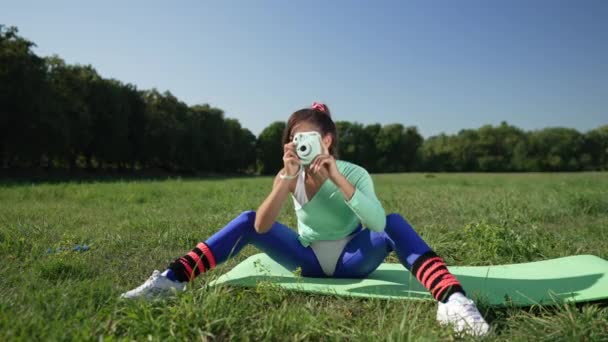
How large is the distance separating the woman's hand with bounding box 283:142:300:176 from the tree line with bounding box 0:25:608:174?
2.51 feet

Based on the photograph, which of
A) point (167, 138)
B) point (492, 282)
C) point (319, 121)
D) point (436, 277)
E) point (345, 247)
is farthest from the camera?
point (167, 138)

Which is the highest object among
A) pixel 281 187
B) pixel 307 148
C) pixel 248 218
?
pixel 307 148

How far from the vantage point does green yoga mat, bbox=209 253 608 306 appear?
110 inches

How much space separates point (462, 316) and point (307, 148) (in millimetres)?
1303

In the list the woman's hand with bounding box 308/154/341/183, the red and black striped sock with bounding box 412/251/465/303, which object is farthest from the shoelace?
the woman's hand with bounding box 308/154/341/183

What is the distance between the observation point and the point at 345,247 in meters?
3.05

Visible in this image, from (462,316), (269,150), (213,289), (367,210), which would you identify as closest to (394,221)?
(367,210)

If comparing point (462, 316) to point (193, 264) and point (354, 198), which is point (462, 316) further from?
point (193, 264)

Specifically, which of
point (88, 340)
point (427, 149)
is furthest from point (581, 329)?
point (427, 149)

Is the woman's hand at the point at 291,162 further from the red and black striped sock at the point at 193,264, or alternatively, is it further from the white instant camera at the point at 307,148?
the red and black striped sock at the point at 193,264

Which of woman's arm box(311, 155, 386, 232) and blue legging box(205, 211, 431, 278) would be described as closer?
woman's arm box(311, 155, 386, 232)

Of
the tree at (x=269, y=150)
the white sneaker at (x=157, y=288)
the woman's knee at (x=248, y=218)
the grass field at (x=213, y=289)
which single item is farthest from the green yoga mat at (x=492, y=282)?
the tree at (x=269, y=150)

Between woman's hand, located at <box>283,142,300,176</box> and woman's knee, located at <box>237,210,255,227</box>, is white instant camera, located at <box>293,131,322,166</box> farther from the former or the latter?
woman's knee, located at <box>237,210,255,227</box>

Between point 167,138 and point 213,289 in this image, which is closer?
point 213,289
